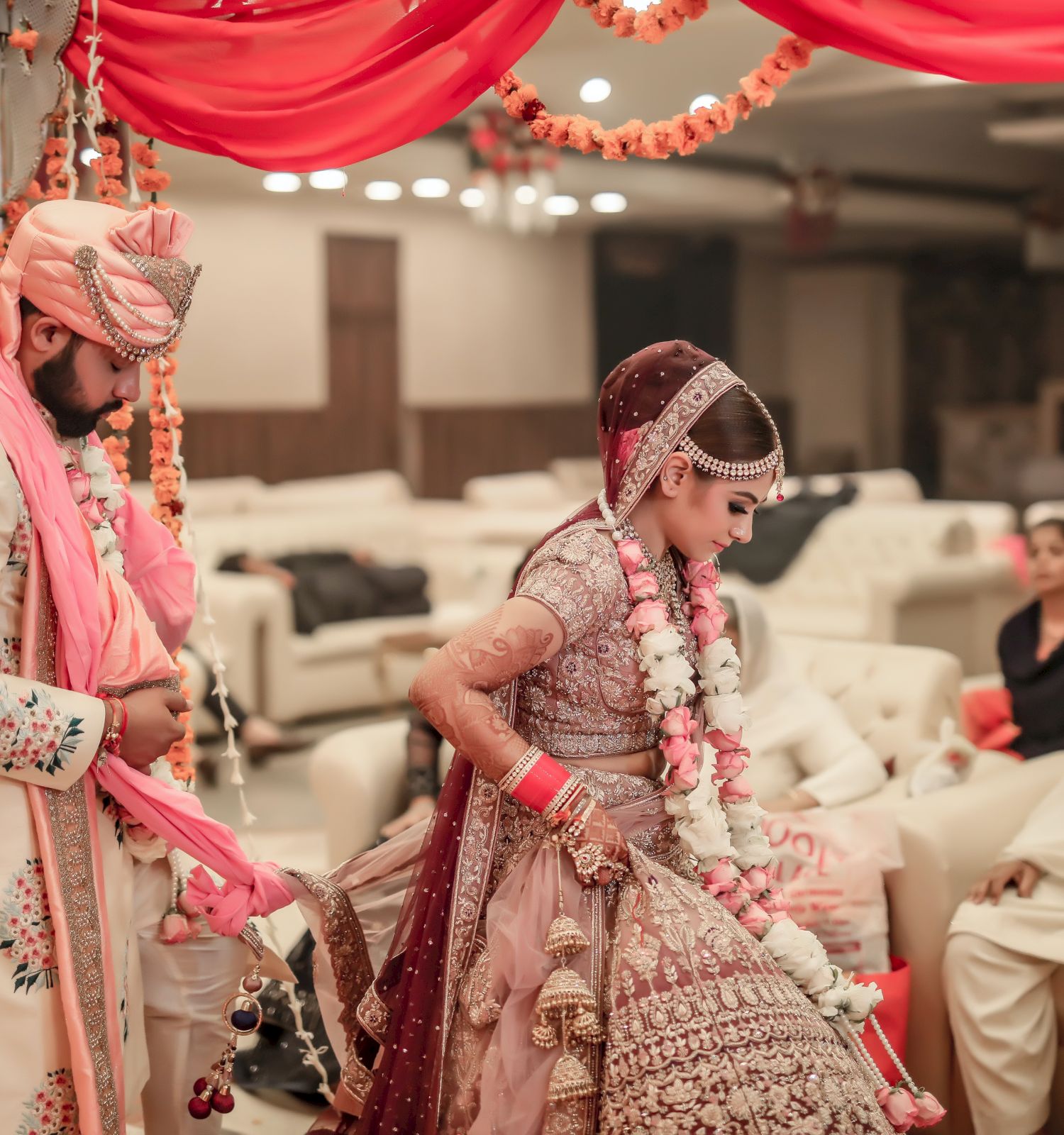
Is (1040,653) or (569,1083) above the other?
(1040,653)

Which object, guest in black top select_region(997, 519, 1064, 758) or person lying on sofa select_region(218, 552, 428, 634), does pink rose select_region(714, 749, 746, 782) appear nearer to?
guest in black top select_region(997, 519, 1064, 758)

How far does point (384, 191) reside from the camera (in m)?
9.23

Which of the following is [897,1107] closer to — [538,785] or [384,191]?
[538,785]

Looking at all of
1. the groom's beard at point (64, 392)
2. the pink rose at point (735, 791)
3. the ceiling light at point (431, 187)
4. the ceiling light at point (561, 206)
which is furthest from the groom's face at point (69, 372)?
the ceiling light at point (561, 206)

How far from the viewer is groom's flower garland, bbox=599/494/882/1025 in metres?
1.81

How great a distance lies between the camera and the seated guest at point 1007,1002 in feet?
7.68

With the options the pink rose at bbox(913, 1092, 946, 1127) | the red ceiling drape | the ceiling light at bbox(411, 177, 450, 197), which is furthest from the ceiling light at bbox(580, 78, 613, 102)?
the pink rose at bbox(913, 1092, 946, 1127)

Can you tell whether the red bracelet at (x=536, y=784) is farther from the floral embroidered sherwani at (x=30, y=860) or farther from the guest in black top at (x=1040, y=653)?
the guest in black top at (x=1040, y=653)

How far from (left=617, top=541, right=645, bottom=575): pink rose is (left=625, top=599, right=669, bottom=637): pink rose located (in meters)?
0.05

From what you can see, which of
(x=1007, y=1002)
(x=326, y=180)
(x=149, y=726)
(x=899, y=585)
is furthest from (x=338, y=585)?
(x=149, y=726)

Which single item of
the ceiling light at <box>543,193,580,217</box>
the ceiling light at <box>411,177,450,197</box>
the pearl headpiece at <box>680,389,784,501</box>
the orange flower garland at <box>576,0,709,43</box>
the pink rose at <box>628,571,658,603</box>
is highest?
the ceiling light at <box>411,177,450,197</box>

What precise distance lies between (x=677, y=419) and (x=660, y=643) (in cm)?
31

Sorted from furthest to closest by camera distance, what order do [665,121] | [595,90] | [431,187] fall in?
1. [431,187]
2. [595,90]
3. [665,121]

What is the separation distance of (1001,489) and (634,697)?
26.7 ft
